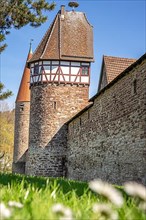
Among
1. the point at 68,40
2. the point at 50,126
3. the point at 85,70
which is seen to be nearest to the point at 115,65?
the point at 85,70

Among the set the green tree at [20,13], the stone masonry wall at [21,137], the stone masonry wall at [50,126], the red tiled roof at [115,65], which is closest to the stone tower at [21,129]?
the stone masonry wall at [21,137]

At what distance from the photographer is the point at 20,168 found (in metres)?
31.4

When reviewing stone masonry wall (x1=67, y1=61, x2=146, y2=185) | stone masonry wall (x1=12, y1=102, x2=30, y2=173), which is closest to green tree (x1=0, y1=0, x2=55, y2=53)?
stone masonry wall (x1=67, y1=61, x2=146, y2=185)

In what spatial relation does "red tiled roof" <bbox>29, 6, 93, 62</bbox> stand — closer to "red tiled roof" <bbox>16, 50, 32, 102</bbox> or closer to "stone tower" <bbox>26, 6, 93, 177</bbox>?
"stone tower" <bbox>26, 6, 93, 177</bbox>

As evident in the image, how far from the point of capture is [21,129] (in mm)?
32406

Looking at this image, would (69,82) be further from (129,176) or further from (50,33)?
(129,176)

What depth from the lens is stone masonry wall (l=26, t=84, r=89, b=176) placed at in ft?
72.4

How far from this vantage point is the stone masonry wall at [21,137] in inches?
1246

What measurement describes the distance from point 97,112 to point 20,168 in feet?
54.4

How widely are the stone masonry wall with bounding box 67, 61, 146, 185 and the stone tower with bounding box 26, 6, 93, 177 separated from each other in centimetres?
267

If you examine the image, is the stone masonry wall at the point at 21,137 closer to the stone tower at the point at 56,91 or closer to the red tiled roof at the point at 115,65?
the stone tower at the point at 56,91

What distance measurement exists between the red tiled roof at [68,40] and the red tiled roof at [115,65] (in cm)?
125

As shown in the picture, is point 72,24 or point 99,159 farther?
point 72,24

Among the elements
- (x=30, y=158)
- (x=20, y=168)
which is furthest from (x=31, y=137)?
(x=20, y=168)
